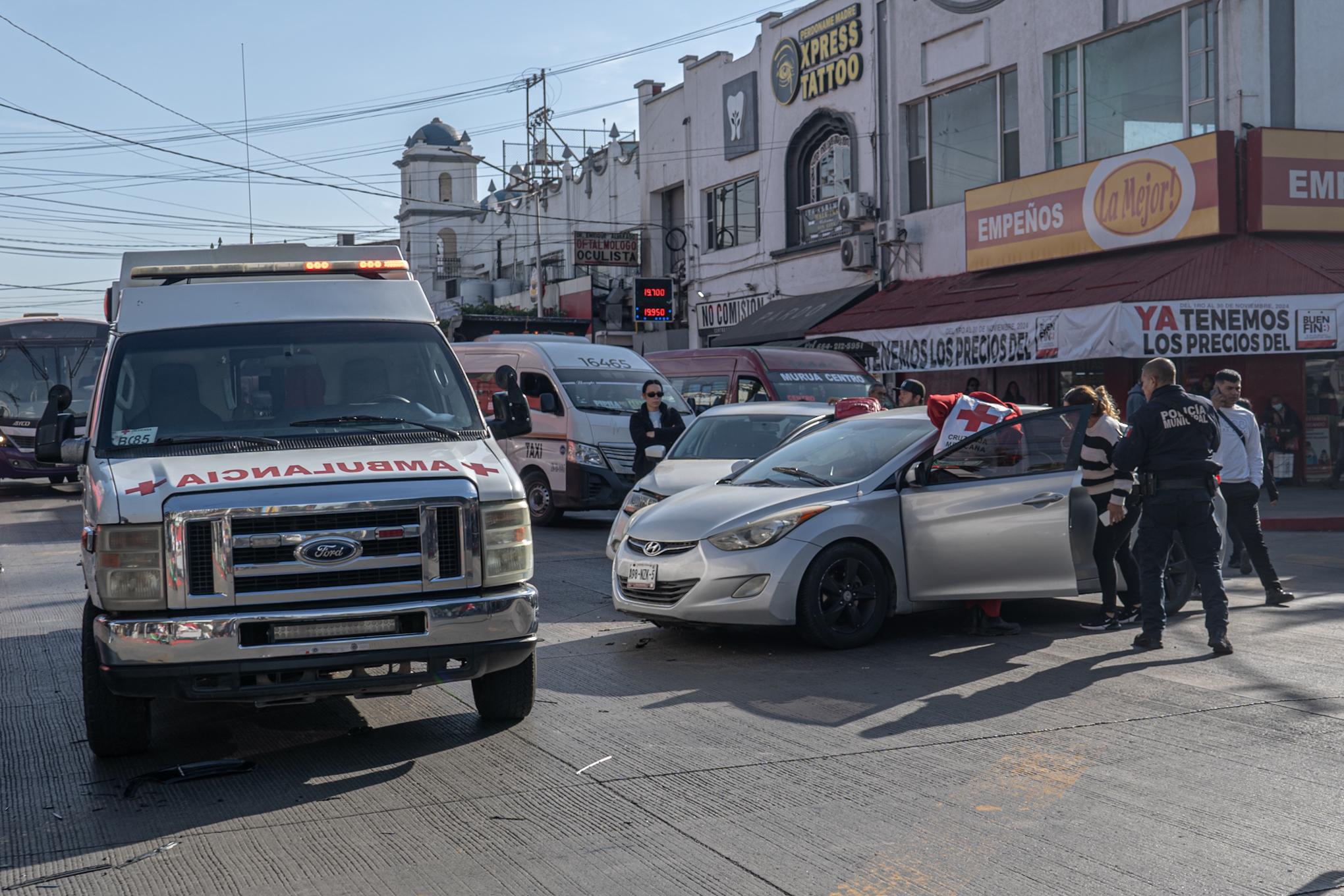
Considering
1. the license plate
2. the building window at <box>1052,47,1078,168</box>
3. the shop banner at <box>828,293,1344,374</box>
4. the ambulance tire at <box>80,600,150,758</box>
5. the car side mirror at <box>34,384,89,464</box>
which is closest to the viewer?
the ambulance tire at <box>80,600,150,758</box>

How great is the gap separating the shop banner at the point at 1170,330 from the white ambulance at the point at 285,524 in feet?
45.9

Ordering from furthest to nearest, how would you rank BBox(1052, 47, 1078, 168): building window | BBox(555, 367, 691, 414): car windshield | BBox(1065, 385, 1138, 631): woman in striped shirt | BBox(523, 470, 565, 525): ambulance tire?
BBox(1052, 47, 1078, 168): building window
BBox(523, 470, 565, 525): ambulance tire
BBox(555, 367, 691, 414): car windshield
BBox(1065, 385, 1138, 631): woman in striped shirt

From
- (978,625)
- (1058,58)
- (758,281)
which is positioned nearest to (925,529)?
(978,625)

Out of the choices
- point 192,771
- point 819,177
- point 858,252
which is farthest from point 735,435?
point 819,177

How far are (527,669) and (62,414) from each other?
3.07 m

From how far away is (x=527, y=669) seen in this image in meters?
6.56

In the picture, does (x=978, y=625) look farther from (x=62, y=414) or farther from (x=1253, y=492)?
(x=62, y=414)

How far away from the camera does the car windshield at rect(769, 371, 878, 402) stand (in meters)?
17.4

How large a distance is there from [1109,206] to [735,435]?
1131cm

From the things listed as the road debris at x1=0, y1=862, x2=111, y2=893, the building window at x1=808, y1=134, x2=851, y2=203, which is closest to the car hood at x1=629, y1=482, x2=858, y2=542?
Result: the road debris at x1=0, y1=862, x2=111, y2=893

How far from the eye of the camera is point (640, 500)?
11.6 metres

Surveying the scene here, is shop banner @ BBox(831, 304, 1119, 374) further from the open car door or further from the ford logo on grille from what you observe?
the ford logo on grille

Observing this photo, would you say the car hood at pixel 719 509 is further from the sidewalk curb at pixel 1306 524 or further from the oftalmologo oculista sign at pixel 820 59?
the oftalmologo oculista sign at pixel 820 59

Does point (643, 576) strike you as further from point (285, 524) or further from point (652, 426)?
point (652, 426)
